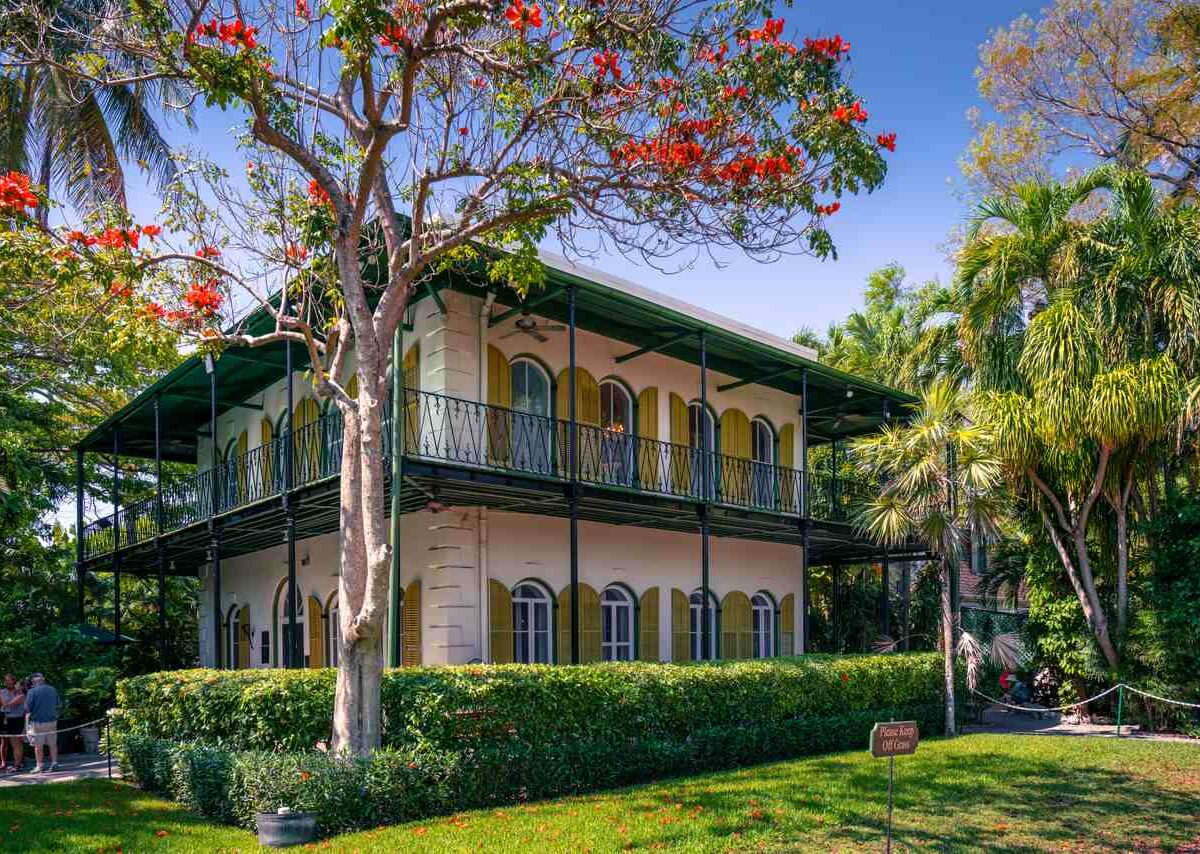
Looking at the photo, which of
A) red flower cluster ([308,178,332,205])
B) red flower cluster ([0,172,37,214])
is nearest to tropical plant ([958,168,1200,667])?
red flower cluster ([308,178,332,205])

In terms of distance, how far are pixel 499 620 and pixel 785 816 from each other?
247 inches

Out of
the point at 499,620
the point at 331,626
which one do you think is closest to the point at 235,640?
the point at 331,626

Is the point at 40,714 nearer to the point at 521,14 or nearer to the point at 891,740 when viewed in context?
the point at 521,14

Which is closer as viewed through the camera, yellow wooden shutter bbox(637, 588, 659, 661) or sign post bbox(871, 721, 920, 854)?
sign post bbox(871, 721, 920, 854)

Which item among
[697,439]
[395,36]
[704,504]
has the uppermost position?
[395,36]

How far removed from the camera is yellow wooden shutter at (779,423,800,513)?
19273 millimetres

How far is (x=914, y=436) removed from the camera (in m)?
15.4

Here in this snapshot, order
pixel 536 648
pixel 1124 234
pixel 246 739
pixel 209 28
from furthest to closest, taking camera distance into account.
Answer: pixel 1124 234
pixel 536 648
pixel 246 739
pixel 209 28

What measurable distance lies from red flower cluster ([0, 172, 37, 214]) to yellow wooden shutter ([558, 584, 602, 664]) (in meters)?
8.98

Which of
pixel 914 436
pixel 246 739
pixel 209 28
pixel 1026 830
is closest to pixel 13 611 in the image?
pixel 246 739

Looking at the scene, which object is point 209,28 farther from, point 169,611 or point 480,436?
point 169,611

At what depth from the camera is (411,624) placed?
1441cm

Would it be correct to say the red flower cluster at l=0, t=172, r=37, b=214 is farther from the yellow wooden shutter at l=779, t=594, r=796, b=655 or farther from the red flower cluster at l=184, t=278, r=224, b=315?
the yellow wooden shutter at l=779, t=594, r=796, b=655

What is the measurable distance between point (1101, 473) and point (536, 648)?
9375 mm
